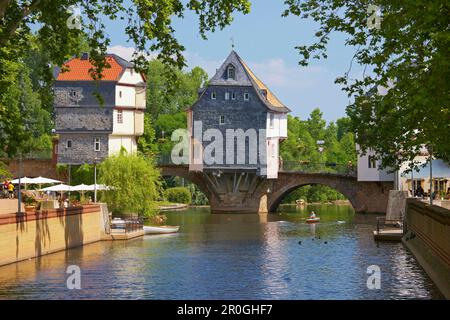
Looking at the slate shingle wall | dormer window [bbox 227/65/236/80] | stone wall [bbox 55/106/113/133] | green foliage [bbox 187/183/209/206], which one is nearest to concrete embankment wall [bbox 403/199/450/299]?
stone wall [bbox 55/106/113/133]

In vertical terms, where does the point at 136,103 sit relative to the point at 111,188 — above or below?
above

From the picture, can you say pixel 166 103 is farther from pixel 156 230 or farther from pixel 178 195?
pixel 156 230

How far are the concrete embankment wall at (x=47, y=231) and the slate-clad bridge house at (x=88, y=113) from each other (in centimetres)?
3814

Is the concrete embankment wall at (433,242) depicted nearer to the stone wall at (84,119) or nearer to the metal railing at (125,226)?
the metal railing at (125,226)

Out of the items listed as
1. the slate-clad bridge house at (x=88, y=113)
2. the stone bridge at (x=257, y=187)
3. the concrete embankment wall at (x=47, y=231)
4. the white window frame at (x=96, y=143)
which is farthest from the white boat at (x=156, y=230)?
the stone bridge at (x=257, y=187)

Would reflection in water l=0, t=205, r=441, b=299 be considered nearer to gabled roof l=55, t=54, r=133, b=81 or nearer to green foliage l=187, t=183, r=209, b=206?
gabled roof l=55, t=54, r=133, b=81

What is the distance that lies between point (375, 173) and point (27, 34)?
62373 mm

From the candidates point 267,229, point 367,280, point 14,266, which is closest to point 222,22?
point 367,280

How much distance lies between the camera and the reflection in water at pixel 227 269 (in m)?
33.4

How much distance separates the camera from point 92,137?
97.4m

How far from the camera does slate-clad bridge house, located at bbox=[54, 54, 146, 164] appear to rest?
9688cm

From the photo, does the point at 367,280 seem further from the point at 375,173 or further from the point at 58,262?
the point at 375,173
